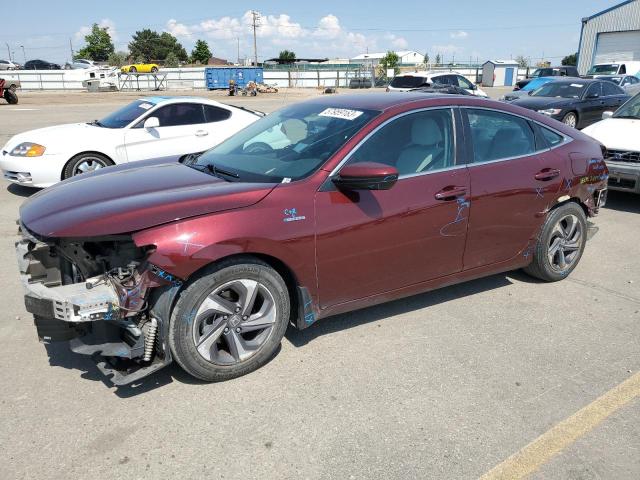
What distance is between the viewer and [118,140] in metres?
8.01

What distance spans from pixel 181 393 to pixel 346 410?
98 centimetres

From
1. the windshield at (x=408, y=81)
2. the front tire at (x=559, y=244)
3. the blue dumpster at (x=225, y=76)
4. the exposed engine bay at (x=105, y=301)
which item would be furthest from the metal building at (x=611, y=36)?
the exposed engine bay at (x=105, y=301)

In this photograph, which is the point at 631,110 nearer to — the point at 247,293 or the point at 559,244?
the point at 559,244

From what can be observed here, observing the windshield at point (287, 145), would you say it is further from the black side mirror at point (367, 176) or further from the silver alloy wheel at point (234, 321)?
the silver alloy wheel at point (234, 321)

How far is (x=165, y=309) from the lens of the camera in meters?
2.95

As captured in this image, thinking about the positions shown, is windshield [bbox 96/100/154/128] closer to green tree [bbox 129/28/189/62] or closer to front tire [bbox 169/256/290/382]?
front tire [bbox 169/256/290/382]

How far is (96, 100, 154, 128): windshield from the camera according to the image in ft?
27.3

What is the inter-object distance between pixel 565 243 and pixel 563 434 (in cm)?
249

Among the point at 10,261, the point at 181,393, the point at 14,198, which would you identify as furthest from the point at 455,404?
the point at 14,198

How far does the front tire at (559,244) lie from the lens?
4.67m

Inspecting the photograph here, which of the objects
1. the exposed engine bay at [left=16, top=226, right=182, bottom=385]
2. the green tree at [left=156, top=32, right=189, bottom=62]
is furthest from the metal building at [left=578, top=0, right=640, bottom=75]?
the green tree at [left=156, top=32, right=189, bottom=62]

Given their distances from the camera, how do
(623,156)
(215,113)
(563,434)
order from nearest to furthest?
(563,434), (623,156), (215,113)

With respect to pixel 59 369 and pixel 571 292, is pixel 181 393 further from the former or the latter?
pixel 571 292

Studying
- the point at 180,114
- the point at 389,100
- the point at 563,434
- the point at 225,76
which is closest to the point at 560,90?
the point at 180,114
